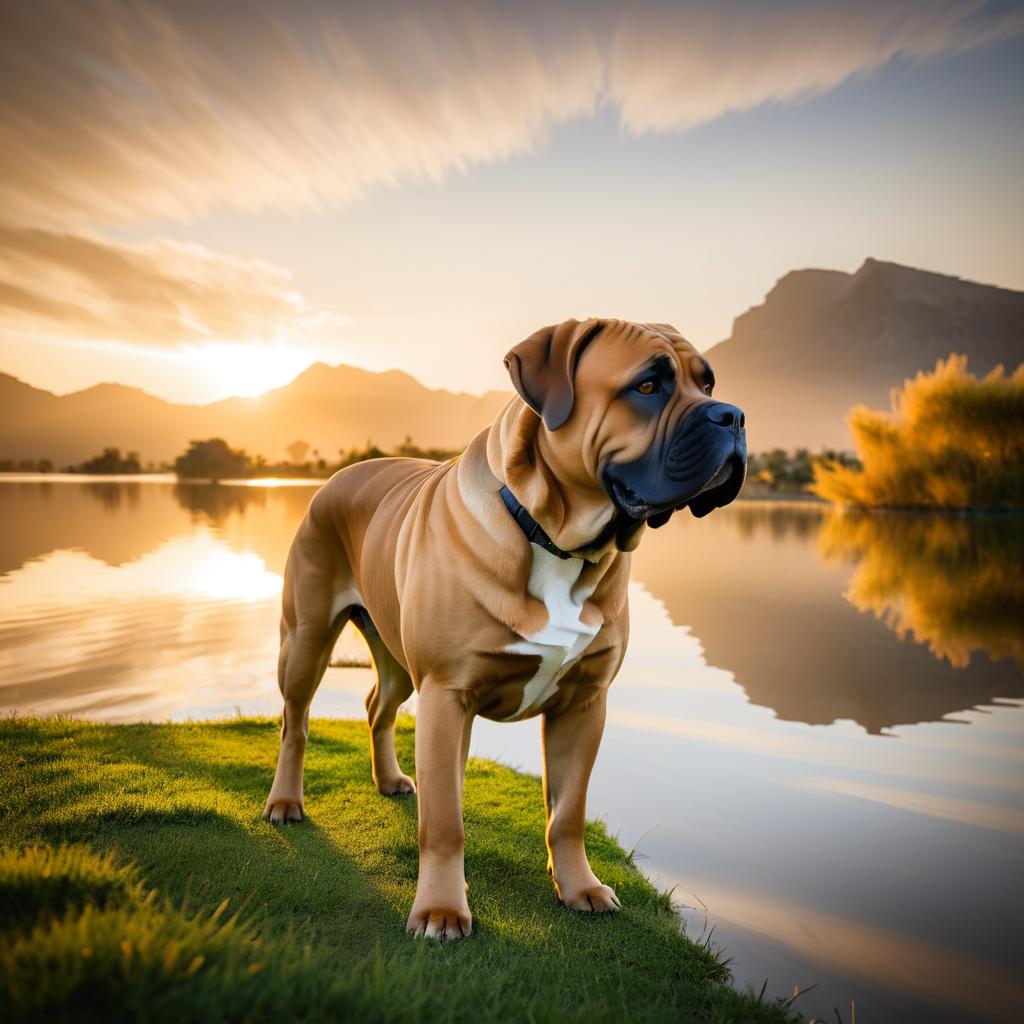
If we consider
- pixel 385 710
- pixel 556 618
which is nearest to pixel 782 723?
pixel 385 710

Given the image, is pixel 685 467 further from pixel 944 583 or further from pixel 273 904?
pixel 944 583

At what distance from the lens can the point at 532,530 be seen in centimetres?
284

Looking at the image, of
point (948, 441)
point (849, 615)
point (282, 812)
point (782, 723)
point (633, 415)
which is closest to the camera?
point (633, 415)

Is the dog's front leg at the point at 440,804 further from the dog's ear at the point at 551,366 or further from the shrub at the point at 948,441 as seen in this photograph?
the shrub at the point at 948,441

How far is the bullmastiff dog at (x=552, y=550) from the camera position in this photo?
2623 millimetres

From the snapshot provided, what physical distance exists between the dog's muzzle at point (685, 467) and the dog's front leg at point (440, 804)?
102 cm

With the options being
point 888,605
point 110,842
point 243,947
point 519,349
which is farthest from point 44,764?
point 888,605

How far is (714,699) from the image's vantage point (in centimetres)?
699

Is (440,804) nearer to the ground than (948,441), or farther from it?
nearer to the ground

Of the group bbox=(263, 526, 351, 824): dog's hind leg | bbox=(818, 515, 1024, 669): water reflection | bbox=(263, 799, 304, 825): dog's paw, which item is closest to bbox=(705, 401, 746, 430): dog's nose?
bbox=(263, 526, 351, 824): dog's hind leg

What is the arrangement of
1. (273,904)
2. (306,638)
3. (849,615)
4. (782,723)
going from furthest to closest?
(849,615) → (782,723) → (306,638) → (273,904)

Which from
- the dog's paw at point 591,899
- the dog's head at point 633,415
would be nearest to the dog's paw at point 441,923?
the dog's paw at point 591,899

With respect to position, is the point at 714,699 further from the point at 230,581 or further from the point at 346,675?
the point at 230,581

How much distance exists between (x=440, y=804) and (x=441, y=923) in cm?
41
